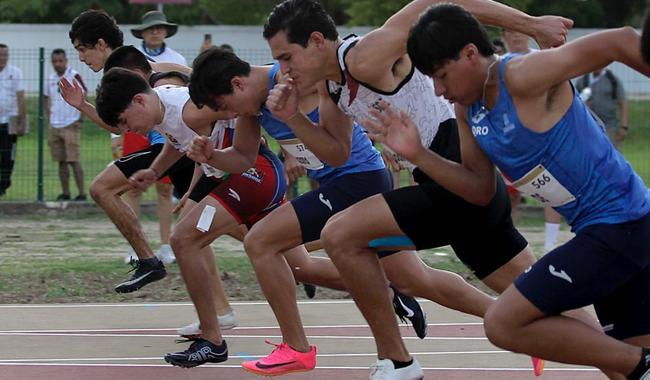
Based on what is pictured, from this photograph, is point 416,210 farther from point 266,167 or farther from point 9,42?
point 9,42

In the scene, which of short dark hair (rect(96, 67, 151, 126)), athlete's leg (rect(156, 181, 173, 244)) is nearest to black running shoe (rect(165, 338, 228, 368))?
short dark hair (rect(96, 67, 151, 126))

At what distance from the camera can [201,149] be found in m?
6.50

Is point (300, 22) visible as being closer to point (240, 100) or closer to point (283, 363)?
point (240, 100)

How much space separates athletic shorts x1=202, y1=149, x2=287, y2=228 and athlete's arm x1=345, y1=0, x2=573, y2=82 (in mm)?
1477

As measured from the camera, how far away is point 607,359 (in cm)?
502

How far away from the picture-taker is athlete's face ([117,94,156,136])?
283 inches

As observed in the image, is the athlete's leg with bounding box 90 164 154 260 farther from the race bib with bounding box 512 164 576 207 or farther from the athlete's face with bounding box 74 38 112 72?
the race bib with bounding box 512 164 576 207

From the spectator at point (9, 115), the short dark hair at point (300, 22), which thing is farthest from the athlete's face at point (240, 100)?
the spectator at point (9, 115)

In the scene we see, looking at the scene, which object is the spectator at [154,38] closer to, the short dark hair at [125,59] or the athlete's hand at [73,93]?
the short dark hair at [125,59]

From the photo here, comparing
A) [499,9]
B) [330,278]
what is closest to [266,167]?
[330,278]

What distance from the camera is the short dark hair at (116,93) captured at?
23.4ft

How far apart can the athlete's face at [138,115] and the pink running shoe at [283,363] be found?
163cm

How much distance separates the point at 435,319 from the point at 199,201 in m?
2.12

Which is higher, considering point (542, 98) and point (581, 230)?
point (542, 98)
